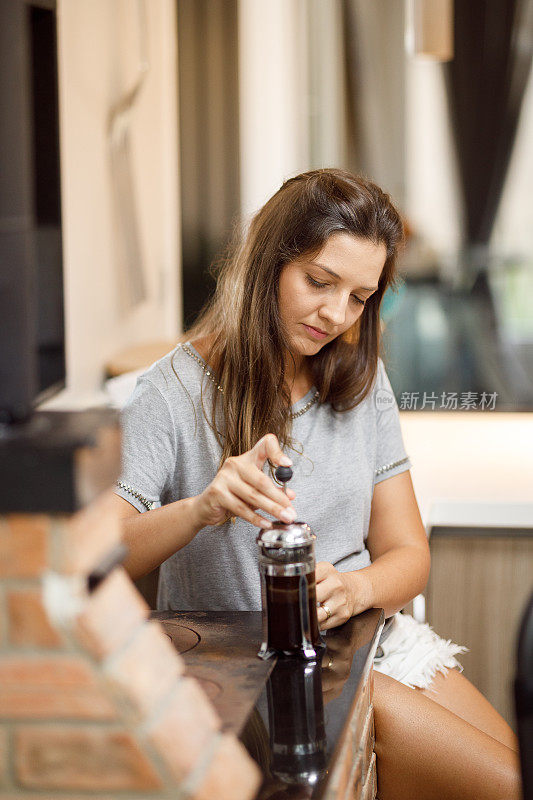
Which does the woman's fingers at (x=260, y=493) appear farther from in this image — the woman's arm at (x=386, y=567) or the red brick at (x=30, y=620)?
the red brick at (x=30, y=620)

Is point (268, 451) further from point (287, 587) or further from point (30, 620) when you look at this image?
point (30, 620)

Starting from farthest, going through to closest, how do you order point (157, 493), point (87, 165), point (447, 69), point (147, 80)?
point (447, 69) < point (147, 80) < point (87, 165) < point (157, 493)

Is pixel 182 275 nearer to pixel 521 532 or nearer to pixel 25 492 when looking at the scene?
pixel 521 532

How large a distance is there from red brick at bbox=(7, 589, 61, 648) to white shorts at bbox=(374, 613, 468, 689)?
0.93 m

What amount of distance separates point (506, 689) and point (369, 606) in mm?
1087

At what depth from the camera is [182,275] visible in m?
4.24

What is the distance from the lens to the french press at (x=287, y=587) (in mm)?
1139

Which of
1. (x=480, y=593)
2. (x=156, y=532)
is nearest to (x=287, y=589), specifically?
(x=156, y=532)

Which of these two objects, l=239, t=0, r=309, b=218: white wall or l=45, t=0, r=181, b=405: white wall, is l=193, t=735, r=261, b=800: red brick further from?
l=239, t=0, r=309, b=218: white wall

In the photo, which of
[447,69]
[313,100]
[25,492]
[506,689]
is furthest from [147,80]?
[25,492]

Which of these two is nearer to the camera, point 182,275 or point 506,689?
point 506,689

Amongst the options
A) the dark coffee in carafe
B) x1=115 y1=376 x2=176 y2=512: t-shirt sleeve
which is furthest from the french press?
x1=115 y1=376 x2=176 y2=512: t-shirt sleeve

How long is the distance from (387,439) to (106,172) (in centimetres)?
174

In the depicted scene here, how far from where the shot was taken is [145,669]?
2.55 feet
